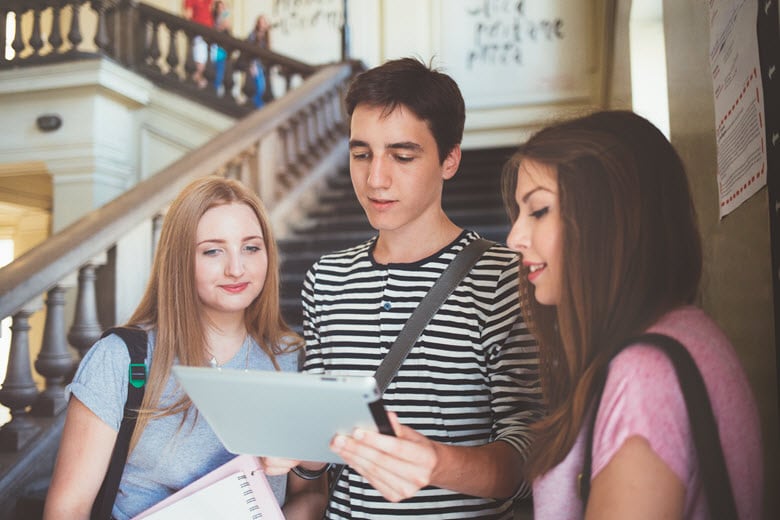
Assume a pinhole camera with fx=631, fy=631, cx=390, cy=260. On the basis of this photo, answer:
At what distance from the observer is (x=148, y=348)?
1354 mm

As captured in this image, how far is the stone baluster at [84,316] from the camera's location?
2412 mm

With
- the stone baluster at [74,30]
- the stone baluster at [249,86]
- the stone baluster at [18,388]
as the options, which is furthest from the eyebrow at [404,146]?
the stone baluster at [249,86]

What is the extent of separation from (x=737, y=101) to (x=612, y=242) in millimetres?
352

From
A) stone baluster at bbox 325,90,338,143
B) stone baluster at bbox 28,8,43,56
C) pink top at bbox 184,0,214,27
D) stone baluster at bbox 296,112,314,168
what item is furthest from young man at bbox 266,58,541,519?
pink top at bbox 184,0,214,27

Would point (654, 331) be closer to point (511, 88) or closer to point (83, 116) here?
point (83, 116)

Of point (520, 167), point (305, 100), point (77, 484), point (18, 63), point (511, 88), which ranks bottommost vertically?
point (77, 484)

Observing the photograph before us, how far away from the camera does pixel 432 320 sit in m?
1.22

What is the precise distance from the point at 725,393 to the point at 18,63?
3.45 meters

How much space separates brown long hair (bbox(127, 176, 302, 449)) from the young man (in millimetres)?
300

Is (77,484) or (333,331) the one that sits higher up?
(333,331)

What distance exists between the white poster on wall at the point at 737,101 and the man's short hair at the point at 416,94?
0.47 meters

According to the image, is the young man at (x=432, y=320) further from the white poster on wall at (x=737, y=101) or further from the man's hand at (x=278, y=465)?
the white poster on wall at (x=737, y=101)

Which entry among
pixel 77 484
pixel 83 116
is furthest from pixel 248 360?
pixel 83 116

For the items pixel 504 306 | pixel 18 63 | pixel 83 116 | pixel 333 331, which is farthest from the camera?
pixel 83 116
